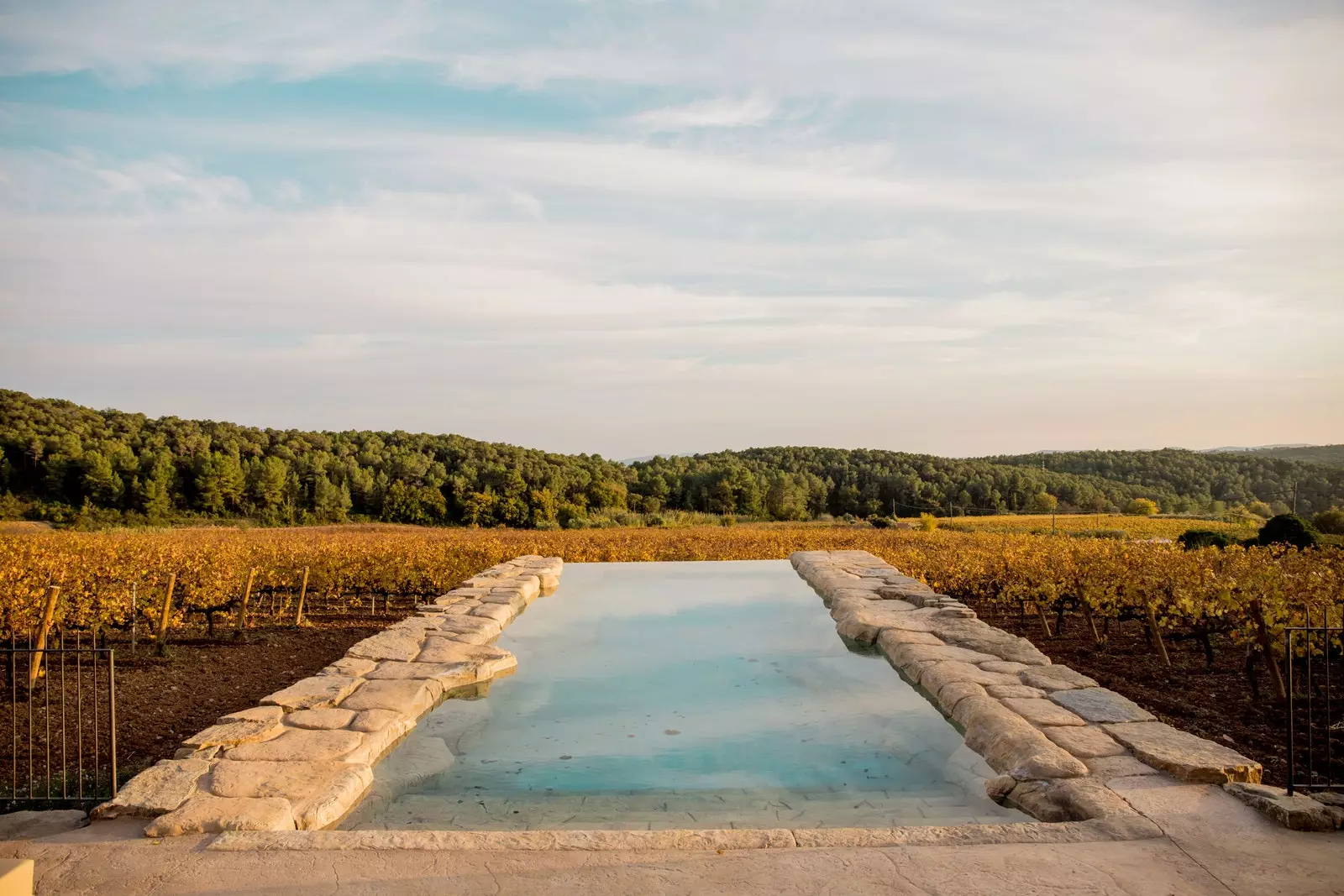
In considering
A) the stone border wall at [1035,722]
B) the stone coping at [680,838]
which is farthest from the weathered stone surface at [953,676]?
the stone coping at [680,838]

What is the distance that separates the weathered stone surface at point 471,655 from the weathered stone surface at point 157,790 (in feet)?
6.32

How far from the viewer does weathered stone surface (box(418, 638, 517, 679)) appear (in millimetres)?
5227

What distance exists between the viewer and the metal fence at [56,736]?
133 inches

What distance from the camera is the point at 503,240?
12.7m

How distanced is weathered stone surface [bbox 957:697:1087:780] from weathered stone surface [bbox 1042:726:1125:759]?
72 mm

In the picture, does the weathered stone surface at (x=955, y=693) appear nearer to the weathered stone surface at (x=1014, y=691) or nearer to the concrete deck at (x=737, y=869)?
the weathered stone surface at (x=1014, y=691)

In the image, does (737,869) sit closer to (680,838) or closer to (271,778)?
(680,838)

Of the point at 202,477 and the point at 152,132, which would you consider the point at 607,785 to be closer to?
the point at 152,132

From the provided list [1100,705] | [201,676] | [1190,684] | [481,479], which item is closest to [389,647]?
[201,676]

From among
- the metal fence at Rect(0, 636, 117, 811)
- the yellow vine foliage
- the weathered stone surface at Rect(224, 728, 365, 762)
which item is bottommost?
the metal fence at Rect(0, 636, 117, 811)

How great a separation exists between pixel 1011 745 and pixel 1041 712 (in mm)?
552

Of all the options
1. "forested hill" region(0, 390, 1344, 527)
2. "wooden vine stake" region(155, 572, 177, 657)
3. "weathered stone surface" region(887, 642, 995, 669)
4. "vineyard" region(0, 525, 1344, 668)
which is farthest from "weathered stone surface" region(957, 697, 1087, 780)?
"forested hill" region(0, 390, 1344, 527)

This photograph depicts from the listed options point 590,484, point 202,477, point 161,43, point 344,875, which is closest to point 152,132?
point 161,43

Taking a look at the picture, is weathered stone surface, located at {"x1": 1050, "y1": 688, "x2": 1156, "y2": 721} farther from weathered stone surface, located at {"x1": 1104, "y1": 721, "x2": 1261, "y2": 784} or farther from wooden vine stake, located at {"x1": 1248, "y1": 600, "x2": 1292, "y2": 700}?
wooden vine stake, located at {"x1": 1248, "y1": 600, "x2": 1292, "y2": 700}
